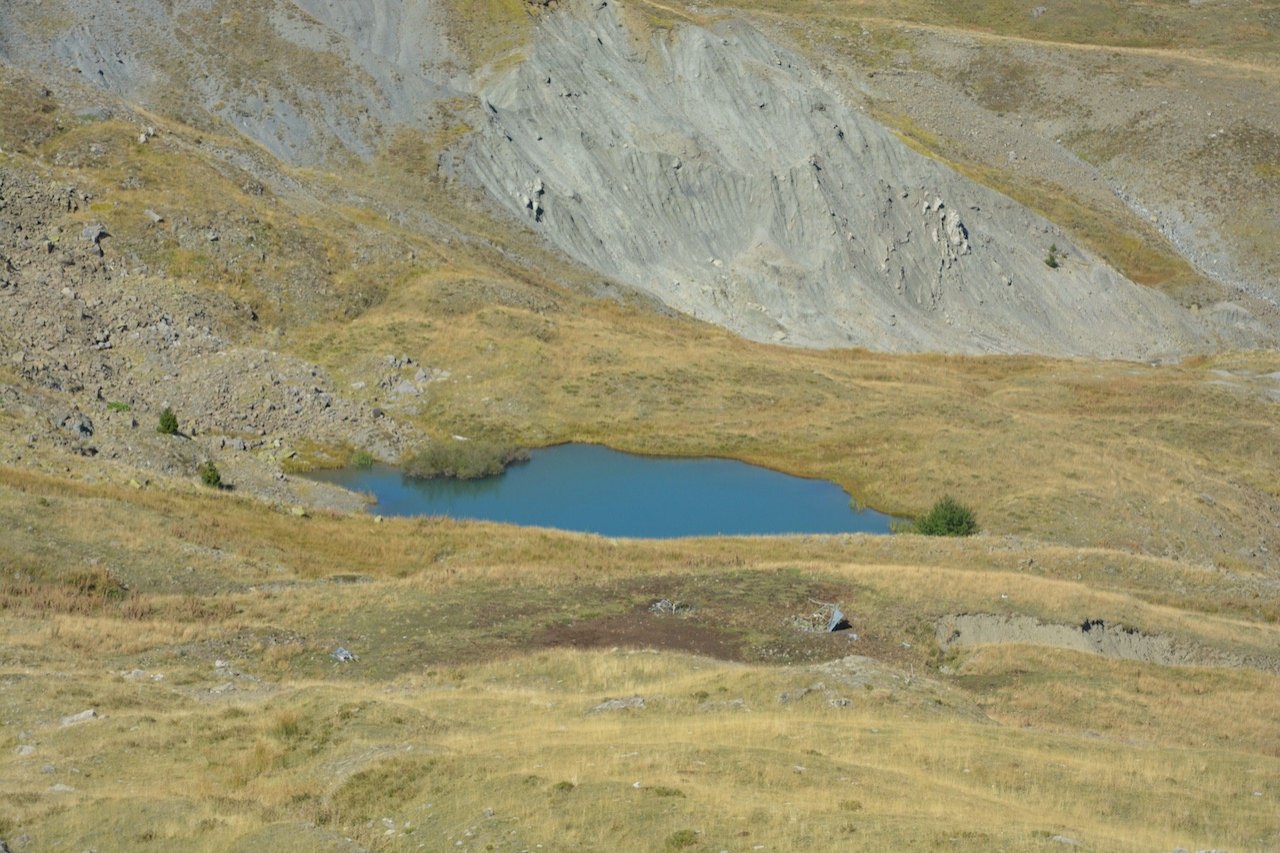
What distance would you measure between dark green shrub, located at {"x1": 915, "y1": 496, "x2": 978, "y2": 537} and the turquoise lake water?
172 inches

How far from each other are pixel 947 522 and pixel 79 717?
4364cm

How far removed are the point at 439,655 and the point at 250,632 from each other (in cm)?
486

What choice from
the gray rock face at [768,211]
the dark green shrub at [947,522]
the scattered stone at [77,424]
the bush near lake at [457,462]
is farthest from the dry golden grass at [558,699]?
the gray rock face at [768,211]

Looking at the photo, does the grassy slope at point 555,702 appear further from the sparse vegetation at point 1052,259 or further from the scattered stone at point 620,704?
the sparse vegetation at point 1052,259

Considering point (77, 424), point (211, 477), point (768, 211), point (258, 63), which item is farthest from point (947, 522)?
point (258, 63)

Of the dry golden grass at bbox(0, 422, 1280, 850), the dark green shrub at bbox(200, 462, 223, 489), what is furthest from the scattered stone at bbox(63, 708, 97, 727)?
the dark green shrub at bbox(200, 462, 223, 489)

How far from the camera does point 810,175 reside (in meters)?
116

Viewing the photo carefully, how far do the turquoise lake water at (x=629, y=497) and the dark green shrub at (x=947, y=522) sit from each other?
438cm

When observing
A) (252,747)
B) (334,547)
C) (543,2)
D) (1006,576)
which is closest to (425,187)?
(543,2)

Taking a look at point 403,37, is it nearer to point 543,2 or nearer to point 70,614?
point 543,2

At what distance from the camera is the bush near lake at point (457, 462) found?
222 ft

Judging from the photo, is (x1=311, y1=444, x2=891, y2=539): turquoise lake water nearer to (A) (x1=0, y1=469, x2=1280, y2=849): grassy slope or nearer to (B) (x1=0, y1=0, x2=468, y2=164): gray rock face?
(A) (x1=0, y1=469, x2=1280, y2=849): grassy slope

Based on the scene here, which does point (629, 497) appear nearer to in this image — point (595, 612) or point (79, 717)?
point (595, 612)

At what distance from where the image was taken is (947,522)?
59094 mm
